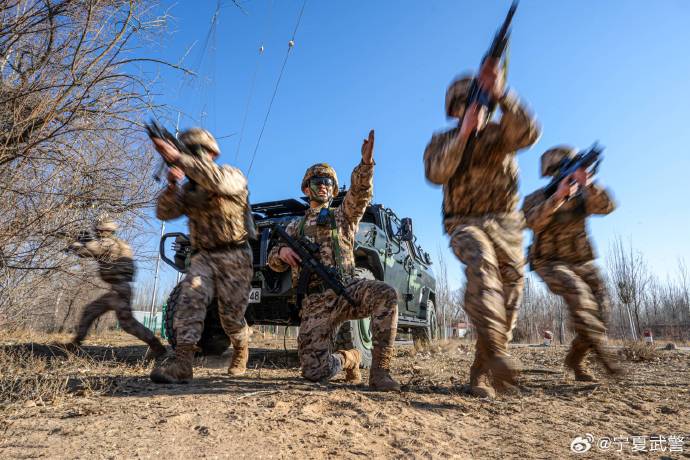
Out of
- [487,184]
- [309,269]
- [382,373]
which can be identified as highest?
[487,184]

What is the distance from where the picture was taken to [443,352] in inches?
252

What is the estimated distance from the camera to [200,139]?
316cm

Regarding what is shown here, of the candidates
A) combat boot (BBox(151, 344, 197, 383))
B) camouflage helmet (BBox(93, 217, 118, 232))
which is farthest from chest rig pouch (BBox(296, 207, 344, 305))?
camouflage helmet (BBox(93, 217, 118, 232))

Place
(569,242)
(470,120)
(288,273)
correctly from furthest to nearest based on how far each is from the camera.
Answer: (288,273) < (569,242) < (470,120)

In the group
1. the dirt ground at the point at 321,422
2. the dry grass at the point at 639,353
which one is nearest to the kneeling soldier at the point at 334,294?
the dirt ground at the point at 321,422

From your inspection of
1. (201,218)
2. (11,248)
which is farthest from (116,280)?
(201,218)

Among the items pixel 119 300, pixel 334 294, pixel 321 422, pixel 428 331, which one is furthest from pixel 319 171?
pixel 428 331

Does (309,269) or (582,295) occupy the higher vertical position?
(309,269)

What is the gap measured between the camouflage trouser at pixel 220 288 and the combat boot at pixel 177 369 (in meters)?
0.13

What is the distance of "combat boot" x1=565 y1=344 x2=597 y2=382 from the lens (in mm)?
2988

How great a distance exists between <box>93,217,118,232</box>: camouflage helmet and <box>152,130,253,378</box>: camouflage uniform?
0.59 m

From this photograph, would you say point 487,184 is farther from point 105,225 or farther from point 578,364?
point 105,225

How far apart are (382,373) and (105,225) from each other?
8.45 feet

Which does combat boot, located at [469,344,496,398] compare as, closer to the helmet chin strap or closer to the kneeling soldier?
the kneeling soldier
